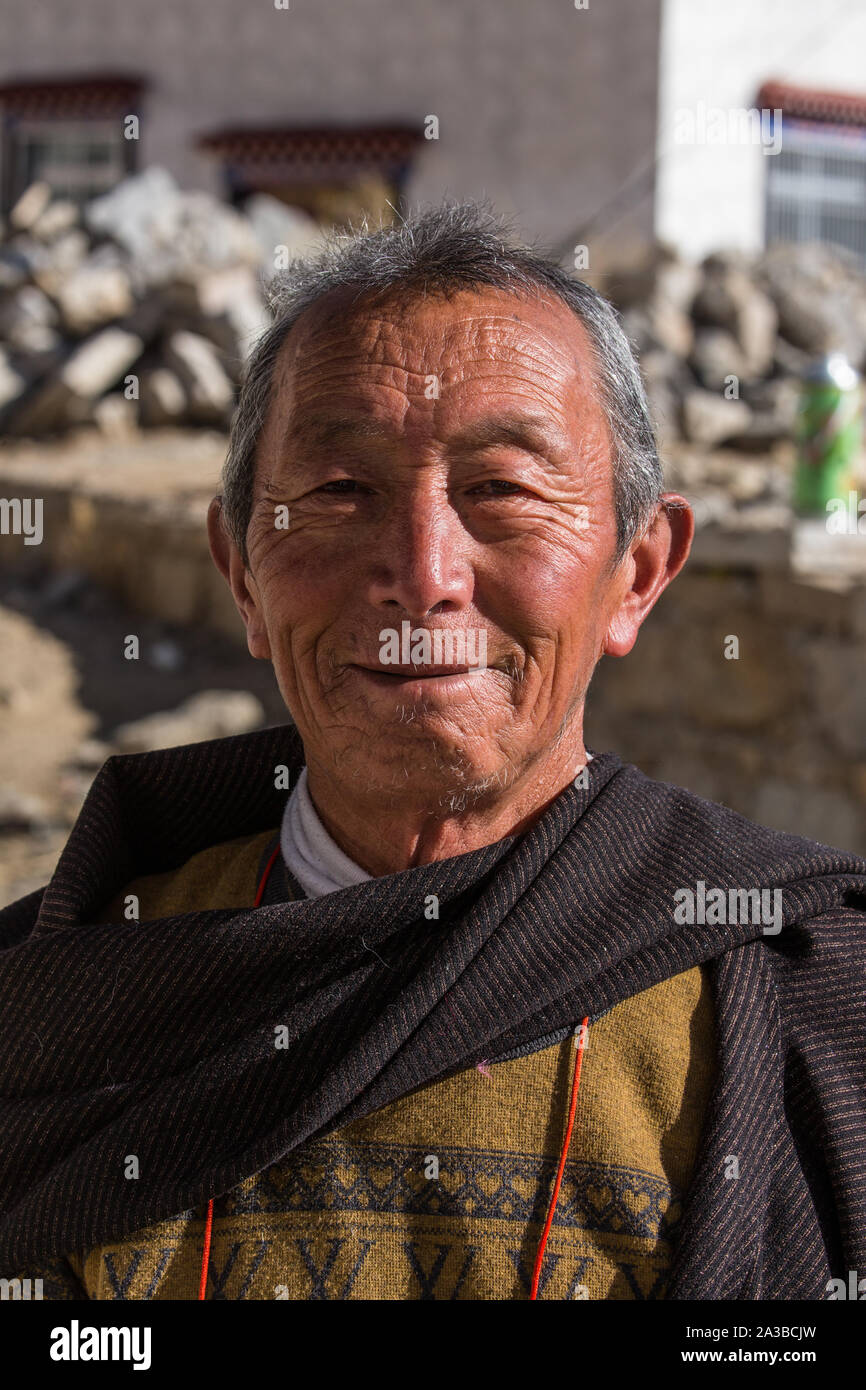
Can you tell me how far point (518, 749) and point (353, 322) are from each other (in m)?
0.53

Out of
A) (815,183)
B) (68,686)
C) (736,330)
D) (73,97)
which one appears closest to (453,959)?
(68,686)

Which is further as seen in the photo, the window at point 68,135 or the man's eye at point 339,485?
the window at point 68,135

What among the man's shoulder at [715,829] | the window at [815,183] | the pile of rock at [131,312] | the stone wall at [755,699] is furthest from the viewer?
the window at [815,183]

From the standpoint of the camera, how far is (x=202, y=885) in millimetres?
1822

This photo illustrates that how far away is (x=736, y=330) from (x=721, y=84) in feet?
10.7

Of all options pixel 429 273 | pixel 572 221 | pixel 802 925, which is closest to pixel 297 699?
pixel 429 273

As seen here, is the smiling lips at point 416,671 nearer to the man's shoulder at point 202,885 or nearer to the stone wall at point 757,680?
the man's shoulder at point 202,885

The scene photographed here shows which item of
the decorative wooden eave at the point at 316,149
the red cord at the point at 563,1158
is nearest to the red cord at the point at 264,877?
the red cord at the point at 563,1158

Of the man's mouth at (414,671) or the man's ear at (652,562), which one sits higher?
the man's ear at (652,562)

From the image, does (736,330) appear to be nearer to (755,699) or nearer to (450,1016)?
(755,699)

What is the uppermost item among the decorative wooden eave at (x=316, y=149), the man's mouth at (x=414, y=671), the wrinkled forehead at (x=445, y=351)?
the decorative wooden eave at (x=316, y=149)

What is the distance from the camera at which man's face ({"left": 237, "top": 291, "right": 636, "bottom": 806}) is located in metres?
1.48

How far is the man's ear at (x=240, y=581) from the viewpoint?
171 centimetres

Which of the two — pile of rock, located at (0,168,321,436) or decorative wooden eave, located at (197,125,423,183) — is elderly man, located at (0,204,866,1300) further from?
decorative wooden eave, located at (197,125,423,183)
